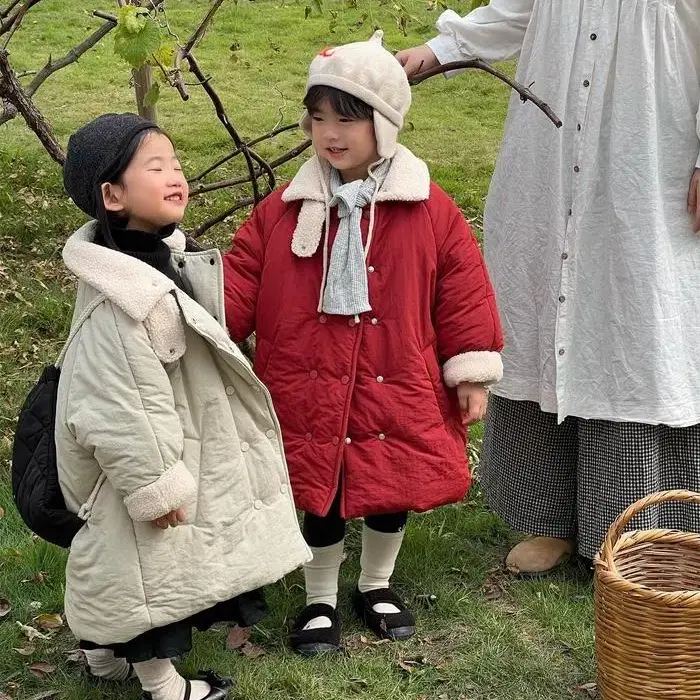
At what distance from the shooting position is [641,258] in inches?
111

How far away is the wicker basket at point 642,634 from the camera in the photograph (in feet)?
7.90

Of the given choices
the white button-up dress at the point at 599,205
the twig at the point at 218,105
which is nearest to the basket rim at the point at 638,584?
the white button-up dress at the point at 599,205

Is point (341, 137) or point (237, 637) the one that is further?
point (237, 637)

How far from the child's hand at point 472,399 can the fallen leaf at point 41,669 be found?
4.10ft

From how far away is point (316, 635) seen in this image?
9.50 feet

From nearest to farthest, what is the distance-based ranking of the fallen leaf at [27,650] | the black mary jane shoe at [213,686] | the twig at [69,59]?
the black mary jane shoe at [213,686], the fallen leaf at [27,650], the twig at [69,59]

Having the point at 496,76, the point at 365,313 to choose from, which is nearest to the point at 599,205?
the point at 496,76

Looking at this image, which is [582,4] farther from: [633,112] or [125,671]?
[125,671]

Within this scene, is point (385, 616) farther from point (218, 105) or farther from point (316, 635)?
point (218, 105)

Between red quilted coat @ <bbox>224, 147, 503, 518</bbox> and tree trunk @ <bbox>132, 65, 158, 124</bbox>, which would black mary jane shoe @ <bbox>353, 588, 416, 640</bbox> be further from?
tree trunk @ <bbox>132, 65, 158, 124</bbox>

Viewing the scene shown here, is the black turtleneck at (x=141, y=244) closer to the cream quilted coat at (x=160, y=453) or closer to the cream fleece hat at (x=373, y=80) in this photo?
the cream quilted coat at (x=160, y=453)

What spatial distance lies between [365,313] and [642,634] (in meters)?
0.96

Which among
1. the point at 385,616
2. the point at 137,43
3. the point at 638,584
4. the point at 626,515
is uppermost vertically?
the point at 137,43

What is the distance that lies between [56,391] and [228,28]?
838cm
